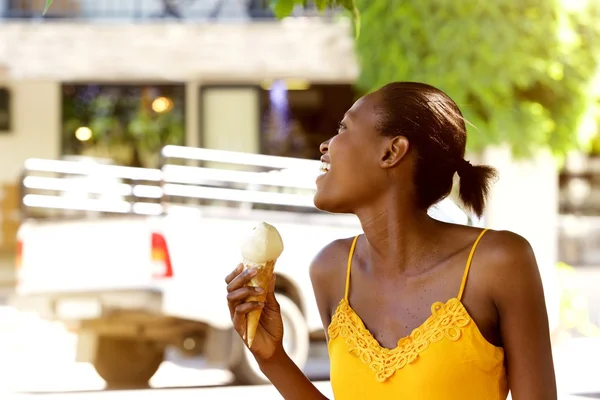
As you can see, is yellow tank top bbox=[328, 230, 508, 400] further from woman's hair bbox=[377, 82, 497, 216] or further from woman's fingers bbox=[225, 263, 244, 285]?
woman's fingers bbox=[225, 263, 244, 285]

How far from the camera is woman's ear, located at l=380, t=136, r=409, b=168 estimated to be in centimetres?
227

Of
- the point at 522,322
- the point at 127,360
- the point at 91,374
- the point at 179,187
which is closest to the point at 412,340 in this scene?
the point at 522,322

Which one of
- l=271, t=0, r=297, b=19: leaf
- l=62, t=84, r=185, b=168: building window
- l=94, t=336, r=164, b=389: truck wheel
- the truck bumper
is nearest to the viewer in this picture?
l=271, t=0, r=297, b=19: leaf

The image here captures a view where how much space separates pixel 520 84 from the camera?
1210 cm

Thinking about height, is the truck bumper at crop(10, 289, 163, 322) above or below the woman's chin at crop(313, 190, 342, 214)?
below

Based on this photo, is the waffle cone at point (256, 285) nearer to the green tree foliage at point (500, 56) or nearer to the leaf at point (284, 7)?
the leaf at point (284, 7)

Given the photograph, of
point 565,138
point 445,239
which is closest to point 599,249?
point 565,138

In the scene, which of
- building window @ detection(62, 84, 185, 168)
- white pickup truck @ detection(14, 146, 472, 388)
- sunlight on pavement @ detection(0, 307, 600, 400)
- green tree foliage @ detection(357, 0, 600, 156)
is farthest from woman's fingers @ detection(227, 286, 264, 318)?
building window @ detection(62, 84, 185, 168)

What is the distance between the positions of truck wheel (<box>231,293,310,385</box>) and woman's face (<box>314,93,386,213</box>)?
670 centimetres

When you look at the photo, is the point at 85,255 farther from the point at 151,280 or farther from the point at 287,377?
the point at 287,377

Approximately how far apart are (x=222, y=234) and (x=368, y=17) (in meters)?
3.85

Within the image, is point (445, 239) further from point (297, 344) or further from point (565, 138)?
point (565, 138)

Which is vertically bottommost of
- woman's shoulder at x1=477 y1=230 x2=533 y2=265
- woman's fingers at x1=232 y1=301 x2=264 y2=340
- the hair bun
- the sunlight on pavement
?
the sunlight on pavement

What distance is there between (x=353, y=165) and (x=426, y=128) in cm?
17
